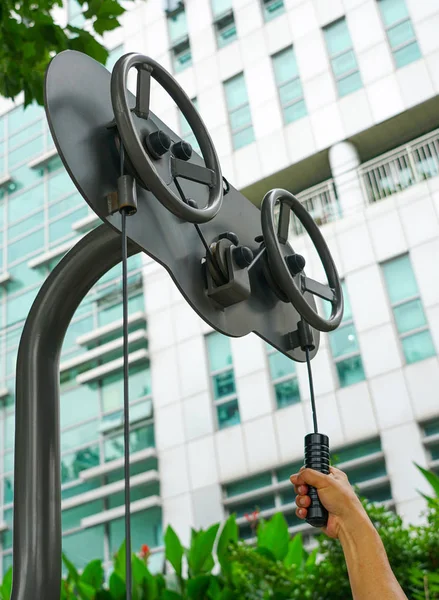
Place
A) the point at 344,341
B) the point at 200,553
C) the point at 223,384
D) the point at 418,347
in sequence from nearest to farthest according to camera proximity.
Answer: the point at 200,553
the point at 418,347
the point at 344,341
the point at 223,384

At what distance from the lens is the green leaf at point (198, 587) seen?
199 centimetres

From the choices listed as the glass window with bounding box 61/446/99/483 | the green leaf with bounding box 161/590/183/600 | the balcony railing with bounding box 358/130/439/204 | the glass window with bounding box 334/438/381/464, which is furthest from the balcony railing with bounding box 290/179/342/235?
the green leaf with bounding box 161/590/183/600

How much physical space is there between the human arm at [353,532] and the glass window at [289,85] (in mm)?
6120

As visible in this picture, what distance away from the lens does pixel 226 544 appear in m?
2.30

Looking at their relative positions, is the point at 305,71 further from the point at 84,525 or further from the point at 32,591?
the point at 32,591

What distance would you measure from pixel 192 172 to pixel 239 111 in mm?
6521

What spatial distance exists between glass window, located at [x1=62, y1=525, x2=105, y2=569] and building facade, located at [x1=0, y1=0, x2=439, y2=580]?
0.01 m

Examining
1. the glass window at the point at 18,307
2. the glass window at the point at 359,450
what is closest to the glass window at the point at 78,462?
the glass window at the point at 18,307

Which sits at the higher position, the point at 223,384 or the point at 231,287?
the point at 223,384

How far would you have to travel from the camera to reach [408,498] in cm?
489

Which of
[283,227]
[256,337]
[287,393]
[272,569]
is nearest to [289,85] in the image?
[256,337]

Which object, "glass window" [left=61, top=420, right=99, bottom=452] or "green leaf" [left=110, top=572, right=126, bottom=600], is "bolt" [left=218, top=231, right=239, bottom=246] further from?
"glass window" [left=61, top=420, right=99, bottom=452]

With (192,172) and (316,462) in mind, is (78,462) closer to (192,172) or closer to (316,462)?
(316,462)

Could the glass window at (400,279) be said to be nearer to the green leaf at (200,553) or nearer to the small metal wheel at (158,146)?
the green leaf at (200,553)
